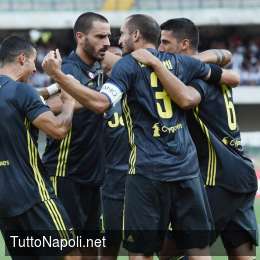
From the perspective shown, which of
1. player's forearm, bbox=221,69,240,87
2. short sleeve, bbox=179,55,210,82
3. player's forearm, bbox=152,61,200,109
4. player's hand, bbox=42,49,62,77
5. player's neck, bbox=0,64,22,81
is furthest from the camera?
player's forearm, bbox=221,69,240,87

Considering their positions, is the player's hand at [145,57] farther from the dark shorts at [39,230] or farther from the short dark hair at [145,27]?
the dark shorts at [39,230]

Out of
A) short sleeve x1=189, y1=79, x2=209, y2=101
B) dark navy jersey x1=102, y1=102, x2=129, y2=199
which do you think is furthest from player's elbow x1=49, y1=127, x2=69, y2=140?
dark navy jersey x1=102, y1=102, x2=129, y2=199

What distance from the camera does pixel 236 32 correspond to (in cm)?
3656

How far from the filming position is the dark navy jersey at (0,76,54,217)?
7.02m

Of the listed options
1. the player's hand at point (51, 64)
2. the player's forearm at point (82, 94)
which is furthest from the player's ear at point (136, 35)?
the player's hand at point (51, 64)

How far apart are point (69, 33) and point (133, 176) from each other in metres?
29.3

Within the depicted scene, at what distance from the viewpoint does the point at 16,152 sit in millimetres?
7023

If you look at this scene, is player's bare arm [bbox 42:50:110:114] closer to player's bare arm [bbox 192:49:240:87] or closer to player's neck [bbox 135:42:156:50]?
player's neck [bbox 135:42:156:50]

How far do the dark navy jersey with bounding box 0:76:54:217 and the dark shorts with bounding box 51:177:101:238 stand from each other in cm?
118

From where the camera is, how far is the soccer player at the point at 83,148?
822cm

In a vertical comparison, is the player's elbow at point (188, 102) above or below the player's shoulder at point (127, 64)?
below

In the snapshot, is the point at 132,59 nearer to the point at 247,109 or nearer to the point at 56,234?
the point at 56,234

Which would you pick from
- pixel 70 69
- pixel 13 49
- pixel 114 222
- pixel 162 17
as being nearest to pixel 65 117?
pixel 13 49

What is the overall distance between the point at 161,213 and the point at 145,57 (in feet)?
4.00
